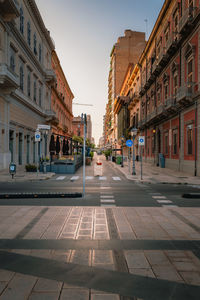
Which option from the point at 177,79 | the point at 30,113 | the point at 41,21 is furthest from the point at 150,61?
the point at 30,113

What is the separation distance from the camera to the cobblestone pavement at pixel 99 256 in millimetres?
3227

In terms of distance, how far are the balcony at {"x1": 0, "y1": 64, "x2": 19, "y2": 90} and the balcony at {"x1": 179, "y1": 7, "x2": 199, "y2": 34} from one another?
1523 cm

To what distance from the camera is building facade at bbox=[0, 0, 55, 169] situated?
71.2 ft

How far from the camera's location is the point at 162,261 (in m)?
4.11

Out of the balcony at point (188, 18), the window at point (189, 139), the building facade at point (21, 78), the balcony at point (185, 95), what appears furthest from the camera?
the building facade at point (21, 78)

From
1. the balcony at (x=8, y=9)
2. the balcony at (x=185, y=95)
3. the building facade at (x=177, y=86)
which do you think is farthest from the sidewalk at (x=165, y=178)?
the balcony at (x=8, y=9)

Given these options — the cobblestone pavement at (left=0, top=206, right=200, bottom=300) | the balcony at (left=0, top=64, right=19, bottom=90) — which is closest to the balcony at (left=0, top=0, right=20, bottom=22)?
the balcony at (left=0, top=64, right=19, bottom=90)

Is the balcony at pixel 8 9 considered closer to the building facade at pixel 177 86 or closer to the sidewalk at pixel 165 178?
the building facade at pixel 177 86

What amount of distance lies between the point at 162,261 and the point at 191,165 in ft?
59.5

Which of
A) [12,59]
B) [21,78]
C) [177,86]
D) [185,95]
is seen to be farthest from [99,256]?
[21,78]

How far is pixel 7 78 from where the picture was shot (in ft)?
65.6

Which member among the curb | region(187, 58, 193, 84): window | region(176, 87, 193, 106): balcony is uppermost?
region(187, 58, 193, 84): window

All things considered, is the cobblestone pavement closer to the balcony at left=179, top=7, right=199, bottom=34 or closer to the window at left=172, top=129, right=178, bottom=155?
the balcony at left=179, top=7, right=199, bottom=34

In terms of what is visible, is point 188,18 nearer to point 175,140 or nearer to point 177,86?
point 177,86
